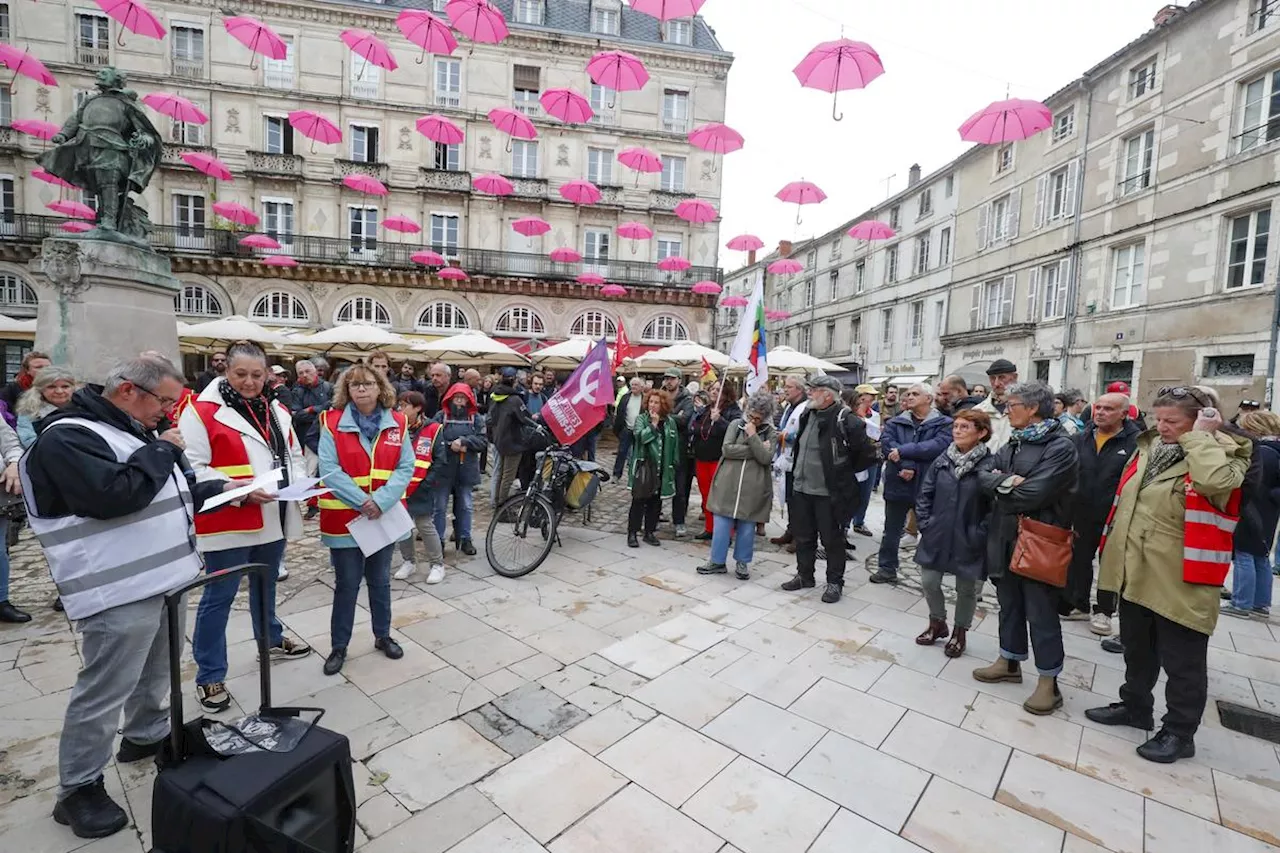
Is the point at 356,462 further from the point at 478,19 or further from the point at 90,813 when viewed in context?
the point at 478,19

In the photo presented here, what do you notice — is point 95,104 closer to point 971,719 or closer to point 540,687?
point 540,687

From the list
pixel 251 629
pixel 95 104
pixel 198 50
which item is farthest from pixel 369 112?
pixel 251 629

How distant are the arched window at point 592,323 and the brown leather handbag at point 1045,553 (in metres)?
24.1

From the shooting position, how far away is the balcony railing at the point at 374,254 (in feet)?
73.2

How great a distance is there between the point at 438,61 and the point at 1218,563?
29.6 metres

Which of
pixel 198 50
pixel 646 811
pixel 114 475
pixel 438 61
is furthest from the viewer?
pixel 438 61

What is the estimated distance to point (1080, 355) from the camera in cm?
1875

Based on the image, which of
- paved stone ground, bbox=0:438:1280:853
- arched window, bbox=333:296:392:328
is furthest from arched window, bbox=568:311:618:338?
paved stone ground, bbox=0:438:1280:853

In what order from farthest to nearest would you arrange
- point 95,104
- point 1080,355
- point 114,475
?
point 1080,355 → point 95,104 → point 114,475

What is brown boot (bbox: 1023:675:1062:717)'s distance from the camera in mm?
3445

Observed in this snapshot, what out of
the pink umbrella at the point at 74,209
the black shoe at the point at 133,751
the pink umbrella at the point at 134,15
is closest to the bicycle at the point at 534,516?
the black shoe at the point at 133,751

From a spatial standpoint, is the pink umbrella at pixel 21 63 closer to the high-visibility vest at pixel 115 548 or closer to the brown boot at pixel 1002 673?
the high-visibility vest at pixel 115 548

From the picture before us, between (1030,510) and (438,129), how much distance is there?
16.6 m

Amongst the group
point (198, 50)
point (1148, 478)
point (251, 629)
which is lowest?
point (251, 629)
